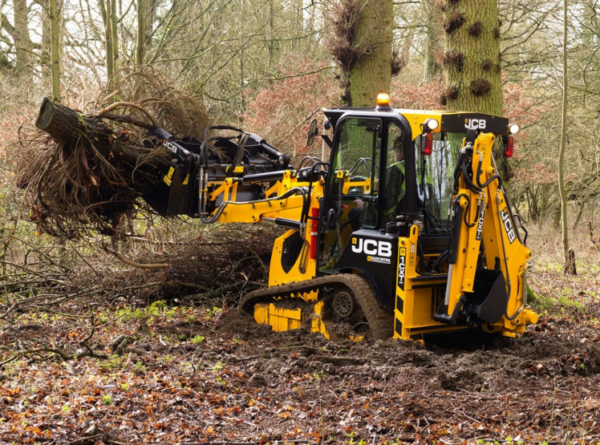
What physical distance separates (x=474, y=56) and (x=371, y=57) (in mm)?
2311

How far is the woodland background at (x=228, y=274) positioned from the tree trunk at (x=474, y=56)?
0.08 meters

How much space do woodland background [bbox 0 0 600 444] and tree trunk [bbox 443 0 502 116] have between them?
0.08 metres

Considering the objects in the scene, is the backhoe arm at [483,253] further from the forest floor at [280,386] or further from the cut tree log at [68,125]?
the cut tree log at [68,125]

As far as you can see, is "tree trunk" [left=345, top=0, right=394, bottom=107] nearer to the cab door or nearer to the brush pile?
the brush pile

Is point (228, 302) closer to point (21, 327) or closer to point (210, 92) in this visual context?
point (21, 327)

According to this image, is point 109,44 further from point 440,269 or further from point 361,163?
point 440,269

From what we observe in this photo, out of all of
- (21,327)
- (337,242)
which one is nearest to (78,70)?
(21,327)

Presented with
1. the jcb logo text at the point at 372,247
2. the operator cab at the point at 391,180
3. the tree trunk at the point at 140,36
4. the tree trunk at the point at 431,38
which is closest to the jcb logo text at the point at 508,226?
the operator cab at the point at 391,180

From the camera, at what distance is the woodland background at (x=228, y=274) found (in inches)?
196

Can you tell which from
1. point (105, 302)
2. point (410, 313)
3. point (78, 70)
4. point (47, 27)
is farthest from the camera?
point (47, 27)

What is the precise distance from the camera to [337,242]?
7621 millimetres

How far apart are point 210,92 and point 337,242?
11911 mm

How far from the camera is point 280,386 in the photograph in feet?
19.6

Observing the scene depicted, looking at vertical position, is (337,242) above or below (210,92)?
below
